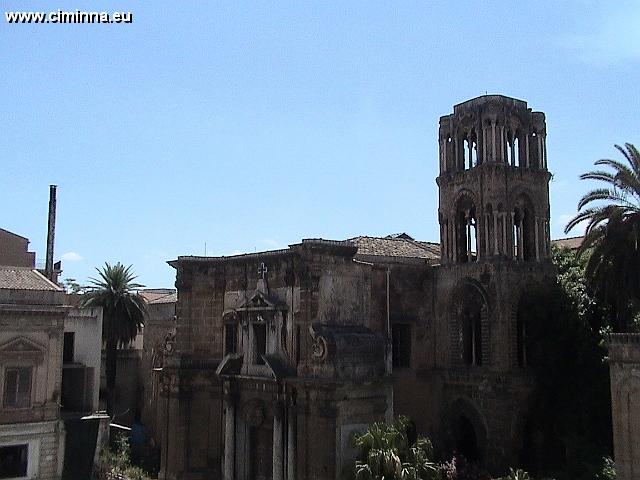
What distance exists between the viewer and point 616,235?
2259 centimetres

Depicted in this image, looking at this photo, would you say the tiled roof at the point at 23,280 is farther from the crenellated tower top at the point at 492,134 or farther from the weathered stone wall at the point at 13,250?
the crenellated tower top at the point at 492,134

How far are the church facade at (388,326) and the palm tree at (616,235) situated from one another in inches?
150

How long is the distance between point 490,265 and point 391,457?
387 inches

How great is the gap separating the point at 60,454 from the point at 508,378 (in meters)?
18.2

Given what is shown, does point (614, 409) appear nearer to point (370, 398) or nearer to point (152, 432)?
point (370, 398)

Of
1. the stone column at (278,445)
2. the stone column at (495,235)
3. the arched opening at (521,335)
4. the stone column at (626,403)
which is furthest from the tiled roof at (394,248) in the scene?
the stone column at (626,403)

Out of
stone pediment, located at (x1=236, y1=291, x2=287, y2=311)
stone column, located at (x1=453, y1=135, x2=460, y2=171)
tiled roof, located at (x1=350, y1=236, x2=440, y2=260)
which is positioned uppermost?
stone column, located at (x1=453, y1=135, x2=460, y2=171)

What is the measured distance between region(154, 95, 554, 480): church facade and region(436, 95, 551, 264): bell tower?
0.06 metres

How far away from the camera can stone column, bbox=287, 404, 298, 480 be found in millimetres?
22984

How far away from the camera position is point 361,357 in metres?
23.1

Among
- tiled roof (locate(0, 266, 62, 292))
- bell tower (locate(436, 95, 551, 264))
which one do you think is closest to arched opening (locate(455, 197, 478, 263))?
bell tower (locate(436, 95, 551, 264))

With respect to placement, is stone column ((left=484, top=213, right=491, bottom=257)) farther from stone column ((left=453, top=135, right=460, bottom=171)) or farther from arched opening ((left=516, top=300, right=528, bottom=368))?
stone column ((left=453, top=135, right=460, bottom=171))

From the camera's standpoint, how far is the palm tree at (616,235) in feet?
→ 73.6

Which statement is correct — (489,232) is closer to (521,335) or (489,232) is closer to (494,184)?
(494,184)
